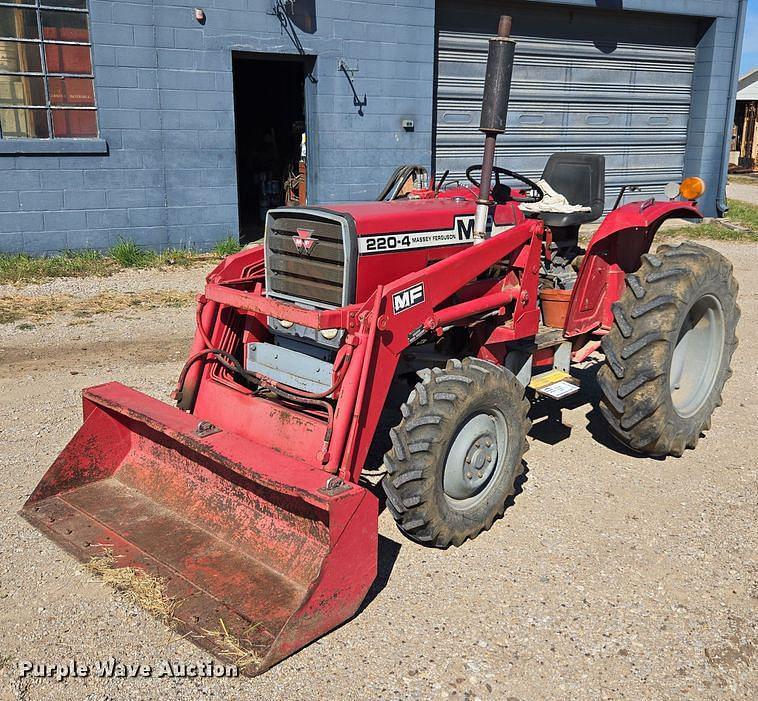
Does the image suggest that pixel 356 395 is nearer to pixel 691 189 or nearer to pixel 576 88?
pixel 691 189

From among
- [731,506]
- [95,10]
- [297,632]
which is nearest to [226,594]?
[297,632]

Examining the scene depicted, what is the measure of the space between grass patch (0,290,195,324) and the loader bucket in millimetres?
4107

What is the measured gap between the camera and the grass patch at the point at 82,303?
786 cm

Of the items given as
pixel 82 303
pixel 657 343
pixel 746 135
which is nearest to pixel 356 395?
pixel 657 343

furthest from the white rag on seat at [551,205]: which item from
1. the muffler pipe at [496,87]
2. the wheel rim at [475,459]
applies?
the wheel rim at [475,459]

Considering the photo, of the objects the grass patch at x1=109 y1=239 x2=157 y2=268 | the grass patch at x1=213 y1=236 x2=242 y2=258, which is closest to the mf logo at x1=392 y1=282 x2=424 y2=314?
the grass patch at x1=109 y1=239 x2=157 y2=268

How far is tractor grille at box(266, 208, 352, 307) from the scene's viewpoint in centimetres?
387

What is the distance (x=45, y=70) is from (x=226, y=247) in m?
3.01

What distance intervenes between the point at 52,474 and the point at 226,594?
4.34 ft

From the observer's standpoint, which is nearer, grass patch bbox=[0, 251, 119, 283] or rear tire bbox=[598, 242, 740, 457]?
rear tire bbox=[598, 242, 740, 457]

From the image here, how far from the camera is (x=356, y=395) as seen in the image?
135 inches

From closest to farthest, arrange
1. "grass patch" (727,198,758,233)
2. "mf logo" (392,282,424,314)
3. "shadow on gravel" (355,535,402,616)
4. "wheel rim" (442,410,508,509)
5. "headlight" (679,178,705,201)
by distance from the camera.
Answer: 1. "shadow on gravel" (355,535,402,616)
2. "mf logo" (392,282,424,314)
3. "wheel rim" (442,410,508,509)
4. "headlight" (679,178,705,201)
5. "grass patch" (727,198,758,233)

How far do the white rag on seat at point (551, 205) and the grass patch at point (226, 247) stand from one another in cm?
621

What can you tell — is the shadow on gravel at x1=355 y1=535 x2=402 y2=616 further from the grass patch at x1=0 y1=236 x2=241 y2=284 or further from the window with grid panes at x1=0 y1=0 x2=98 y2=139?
the window with grid panes at x1=0 y1=0 x2=98 y2=139
